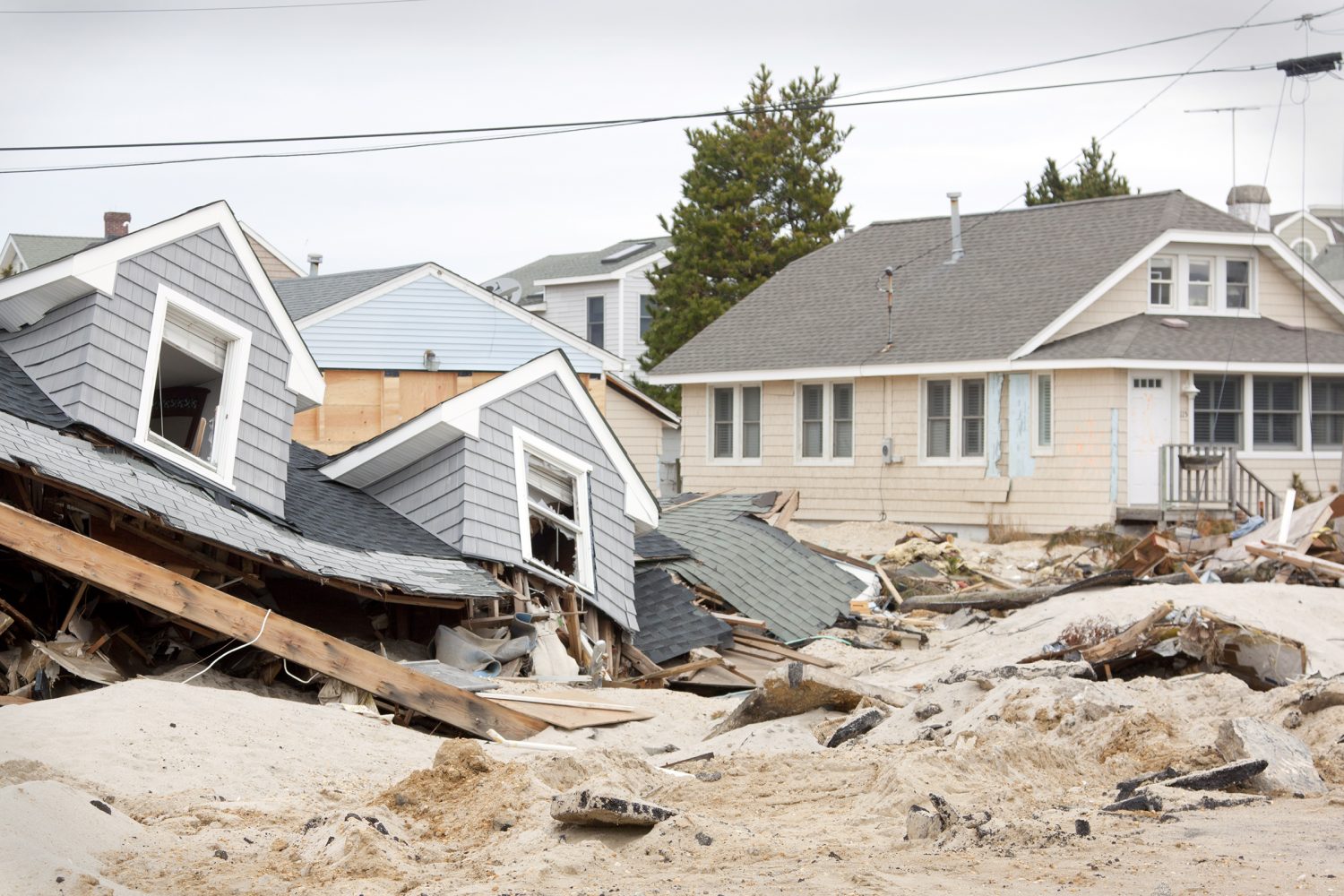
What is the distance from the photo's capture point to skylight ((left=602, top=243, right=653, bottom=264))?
46594 mm

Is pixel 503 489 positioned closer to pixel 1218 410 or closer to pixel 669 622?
pixel 669 622

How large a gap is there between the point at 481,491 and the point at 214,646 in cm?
366

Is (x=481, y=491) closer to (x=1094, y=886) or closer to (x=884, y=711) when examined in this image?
(x=884, y=711)

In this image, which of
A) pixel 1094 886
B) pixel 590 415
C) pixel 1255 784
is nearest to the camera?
pixel 1094 886

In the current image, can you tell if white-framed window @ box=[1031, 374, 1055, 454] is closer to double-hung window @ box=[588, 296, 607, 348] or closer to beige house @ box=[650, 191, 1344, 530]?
beige house @ box=[650, 191, 1344, 530]

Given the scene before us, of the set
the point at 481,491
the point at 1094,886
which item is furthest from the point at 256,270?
the point at 1094,886

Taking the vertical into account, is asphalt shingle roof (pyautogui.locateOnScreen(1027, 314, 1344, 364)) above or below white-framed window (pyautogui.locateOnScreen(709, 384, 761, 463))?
above

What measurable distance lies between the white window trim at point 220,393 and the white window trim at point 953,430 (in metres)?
17.0

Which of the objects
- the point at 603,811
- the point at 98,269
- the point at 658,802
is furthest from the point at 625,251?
the point at 603,811

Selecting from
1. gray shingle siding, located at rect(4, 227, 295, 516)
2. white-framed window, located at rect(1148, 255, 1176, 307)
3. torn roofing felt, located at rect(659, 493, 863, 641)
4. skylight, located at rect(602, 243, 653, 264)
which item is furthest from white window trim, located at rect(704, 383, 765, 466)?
gray shingle siding, located at rect(4, 227, 295, 516)

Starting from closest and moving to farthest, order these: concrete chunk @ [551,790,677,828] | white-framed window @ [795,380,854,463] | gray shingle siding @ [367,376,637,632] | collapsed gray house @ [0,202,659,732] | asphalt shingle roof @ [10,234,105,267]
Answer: concrete chunk @ [551,790,677,828]
collapsed gray house @ [0,202,659,732]
gray shingle siding @ [367,376,637,632]
white-framed window @ [795,380,854,463]
asphalt shingle roof @ [10,234,105,267]

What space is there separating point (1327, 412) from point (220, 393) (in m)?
21.5

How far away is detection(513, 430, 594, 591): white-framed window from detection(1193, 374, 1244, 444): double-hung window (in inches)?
593

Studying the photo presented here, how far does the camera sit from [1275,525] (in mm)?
20891
